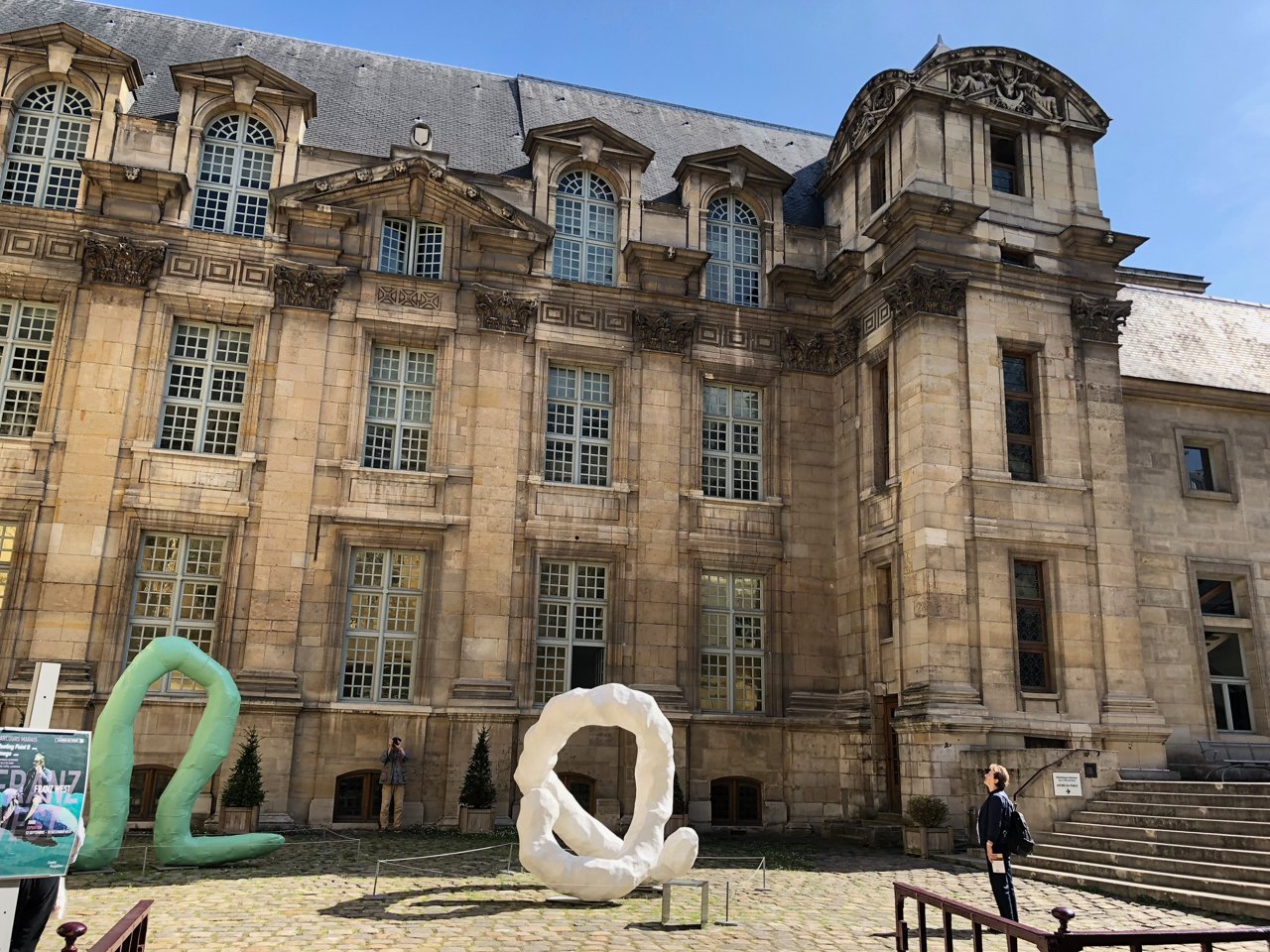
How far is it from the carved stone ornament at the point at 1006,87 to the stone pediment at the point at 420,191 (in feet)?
30.3

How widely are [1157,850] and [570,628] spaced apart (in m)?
11.0

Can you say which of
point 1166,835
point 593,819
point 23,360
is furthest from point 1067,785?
point 23,360

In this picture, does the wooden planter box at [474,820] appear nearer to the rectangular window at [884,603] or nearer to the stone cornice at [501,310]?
the rectangular window at [884,603]

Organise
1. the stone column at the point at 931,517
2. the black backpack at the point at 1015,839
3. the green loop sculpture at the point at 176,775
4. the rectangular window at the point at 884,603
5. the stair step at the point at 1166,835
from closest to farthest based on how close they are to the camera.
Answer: the black backpack at the point at 1015,839 → the green loop sculpture at the point at 176,775 → the stair step at the point at 1166,835 → the stone column at the point at 931,517 → the rectangular window at the point at 884,603

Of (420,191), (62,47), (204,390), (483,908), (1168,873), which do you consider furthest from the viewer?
(420,191)

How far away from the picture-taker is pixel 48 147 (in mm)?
21547

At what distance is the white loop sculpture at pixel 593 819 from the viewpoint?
1188 centimetres

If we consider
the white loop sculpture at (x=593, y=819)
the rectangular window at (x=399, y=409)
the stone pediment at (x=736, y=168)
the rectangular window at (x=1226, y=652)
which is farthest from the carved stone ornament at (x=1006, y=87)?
the white loop sculpture at (x=593, y=819)

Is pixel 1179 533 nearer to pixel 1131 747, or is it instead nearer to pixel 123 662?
pixel 1131 747

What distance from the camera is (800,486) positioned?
23203 mm

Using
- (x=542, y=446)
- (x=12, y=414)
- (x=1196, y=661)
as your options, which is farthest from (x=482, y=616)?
(x=1196, y=661)

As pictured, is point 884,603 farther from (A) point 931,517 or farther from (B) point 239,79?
(B) point 239,79

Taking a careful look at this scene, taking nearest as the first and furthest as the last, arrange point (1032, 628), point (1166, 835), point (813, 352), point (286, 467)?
point (1166, 835), point (1032, 628), point (286, 467), point (813, 352)

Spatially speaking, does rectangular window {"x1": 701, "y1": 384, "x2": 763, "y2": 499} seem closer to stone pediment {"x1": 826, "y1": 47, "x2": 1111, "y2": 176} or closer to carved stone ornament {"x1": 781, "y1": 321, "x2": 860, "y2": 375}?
carved stone ornament {"x1": 781, "y1": 321, "x2": 860, "y2": 375}
